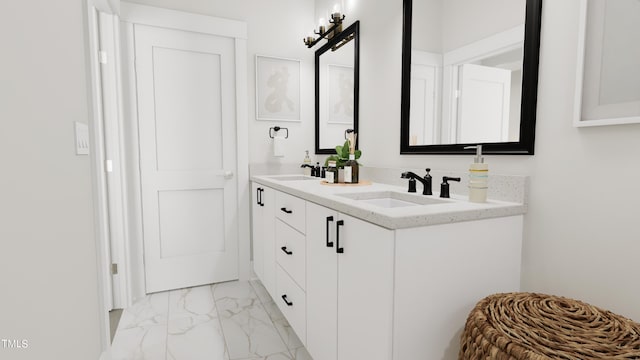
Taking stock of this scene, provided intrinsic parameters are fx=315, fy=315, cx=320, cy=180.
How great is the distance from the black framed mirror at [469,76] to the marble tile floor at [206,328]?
4.56ft

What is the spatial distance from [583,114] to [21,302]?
1728 mm

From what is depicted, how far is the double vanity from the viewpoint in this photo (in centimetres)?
98

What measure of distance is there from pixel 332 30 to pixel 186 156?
157cm

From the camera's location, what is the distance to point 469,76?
143 centimetres

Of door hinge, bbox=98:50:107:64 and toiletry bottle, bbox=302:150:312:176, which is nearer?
door hinge, bbox=98:50:107:64

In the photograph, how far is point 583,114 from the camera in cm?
103

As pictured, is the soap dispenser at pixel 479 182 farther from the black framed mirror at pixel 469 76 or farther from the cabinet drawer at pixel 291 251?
the cabinet drawer at pixel 291 251

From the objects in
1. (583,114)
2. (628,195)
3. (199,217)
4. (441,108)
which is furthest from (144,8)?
(628,195)

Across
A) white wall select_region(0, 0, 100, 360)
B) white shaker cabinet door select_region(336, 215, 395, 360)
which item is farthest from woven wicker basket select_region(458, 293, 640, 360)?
white wall select_region(0, 0, 100, 360)

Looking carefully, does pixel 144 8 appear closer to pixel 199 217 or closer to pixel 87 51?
pixel 87 51

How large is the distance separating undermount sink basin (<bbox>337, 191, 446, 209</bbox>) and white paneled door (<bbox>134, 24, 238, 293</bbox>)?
4.94 ft

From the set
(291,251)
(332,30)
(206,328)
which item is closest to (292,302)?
(291,251)

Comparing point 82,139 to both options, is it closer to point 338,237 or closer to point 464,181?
point 338,237

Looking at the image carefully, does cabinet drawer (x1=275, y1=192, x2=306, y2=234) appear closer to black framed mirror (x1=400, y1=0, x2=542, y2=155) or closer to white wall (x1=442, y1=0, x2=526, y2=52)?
black framed mirror (x1=400, y1=0, x2=542, y2=155)
